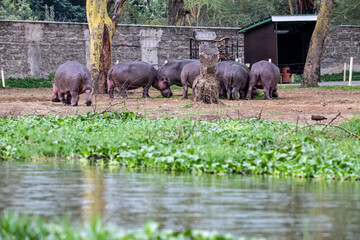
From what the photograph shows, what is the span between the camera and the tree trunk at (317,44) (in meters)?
24.1

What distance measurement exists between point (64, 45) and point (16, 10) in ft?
71.9

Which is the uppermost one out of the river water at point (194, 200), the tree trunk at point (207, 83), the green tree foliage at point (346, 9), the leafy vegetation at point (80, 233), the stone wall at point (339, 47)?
the green tree foliage at point (346, 9)

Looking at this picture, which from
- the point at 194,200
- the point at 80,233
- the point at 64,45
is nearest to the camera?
the point at 80,233

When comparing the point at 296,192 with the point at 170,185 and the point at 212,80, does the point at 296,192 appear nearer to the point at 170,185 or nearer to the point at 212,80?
the point at 170,185

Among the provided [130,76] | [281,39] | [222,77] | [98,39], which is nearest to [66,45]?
[98,39]

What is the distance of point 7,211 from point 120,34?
26711mm

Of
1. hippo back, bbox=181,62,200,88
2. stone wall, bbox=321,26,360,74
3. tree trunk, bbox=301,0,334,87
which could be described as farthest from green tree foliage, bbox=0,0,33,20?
hippo back, bbox=181,62,200,88

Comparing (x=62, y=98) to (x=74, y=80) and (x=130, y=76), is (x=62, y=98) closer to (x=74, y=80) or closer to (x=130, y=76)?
(x=74, y=80)

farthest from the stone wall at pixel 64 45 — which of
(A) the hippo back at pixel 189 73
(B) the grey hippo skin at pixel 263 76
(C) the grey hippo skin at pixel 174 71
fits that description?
(B) the grey hippo skin at pixel 263 76

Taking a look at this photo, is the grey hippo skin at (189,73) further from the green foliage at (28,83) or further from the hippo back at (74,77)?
the green foliage at (28,83)

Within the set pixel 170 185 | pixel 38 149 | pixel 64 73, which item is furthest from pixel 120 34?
pixel 170 185

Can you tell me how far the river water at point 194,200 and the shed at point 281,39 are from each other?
24779mm

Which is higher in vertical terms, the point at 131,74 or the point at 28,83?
the point at 131,74

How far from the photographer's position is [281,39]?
→ 3666cm
